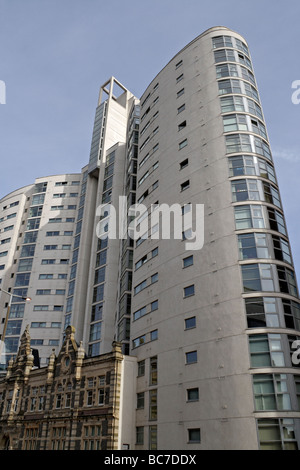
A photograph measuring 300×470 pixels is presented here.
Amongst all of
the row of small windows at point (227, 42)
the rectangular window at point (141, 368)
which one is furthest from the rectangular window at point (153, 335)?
the row of small windows at point (227, 42)

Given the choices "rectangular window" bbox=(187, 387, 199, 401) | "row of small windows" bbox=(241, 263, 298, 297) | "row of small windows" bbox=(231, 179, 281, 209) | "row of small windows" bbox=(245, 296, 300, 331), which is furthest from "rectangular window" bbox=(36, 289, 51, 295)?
"row of small windows" bbox=(245, 296, 300, 331)

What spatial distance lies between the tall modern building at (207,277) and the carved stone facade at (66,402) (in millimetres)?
3161

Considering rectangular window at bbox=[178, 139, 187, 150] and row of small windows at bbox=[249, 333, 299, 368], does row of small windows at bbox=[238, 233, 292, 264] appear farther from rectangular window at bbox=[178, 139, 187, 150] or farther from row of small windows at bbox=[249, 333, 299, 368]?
rectangular window at bbox=[178, 139, 187, 150]

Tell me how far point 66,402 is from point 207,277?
23559 mm

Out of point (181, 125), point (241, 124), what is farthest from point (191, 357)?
point (181, 125)

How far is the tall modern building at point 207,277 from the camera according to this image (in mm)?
34094

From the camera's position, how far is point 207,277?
134 ft

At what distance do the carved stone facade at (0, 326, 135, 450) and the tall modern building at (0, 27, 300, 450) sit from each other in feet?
10.4

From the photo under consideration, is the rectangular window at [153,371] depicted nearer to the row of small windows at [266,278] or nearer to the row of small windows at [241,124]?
the row of small windows at [266,278]

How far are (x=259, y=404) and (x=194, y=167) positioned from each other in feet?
91.3

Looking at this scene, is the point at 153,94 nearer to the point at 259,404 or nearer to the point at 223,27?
the point at 223,27

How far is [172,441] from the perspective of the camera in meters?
37.2

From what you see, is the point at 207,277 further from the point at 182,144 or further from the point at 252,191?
the point at 182,144

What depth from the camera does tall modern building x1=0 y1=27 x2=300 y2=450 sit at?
34.1 metres
